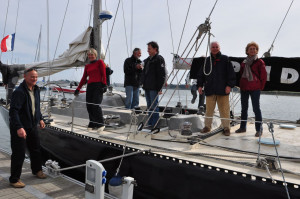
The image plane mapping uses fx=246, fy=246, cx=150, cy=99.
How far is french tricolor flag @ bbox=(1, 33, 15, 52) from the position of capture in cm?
1084

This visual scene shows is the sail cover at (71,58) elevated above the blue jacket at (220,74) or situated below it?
above

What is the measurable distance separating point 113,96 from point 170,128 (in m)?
2.57

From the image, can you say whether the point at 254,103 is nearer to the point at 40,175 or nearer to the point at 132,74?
the point at 132,74

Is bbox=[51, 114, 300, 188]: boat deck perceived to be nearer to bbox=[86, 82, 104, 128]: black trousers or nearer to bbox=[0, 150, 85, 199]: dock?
bbox=[86, 82, 104, 128]: black trousers

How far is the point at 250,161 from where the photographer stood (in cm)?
307

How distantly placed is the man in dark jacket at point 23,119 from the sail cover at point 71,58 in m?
3.91

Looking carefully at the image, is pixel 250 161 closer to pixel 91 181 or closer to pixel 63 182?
pixel 91 181

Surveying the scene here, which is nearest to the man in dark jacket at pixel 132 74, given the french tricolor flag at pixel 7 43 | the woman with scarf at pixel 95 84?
the woman with scarf at pixel 95 84

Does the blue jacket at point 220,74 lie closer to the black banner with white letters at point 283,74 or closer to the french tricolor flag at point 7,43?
the black banner with white letters at point 283,74

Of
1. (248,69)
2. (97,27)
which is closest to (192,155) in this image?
(248,69)

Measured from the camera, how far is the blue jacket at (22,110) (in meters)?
3.22

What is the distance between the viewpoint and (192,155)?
11.0 feet

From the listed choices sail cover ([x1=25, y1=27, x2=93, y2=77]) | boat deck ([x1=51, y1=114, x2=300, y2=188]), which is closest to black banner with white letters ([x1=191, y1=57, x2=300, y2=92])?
boat deck ([x1=51, y1=114, x2=300, y2=188])

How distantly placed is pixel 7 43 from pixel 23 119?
915 centimetres
